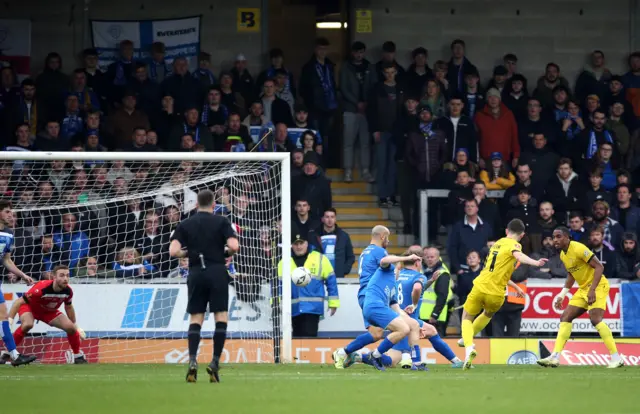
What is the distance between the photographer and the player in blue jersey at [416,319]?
15.8 m

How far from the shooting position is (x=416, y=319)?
1595 cm

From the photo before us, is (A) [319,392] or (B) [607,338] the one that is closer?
(A) [319,392]

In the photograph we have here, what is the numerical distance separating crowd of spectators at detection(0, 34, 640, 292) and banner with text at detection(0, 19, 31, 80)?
3.28 ft

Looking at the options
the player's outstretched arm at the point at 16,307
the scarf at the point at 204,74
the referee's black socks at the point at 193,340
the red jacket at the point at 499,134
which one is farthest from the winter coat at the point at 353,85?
the referee's black socks at the point at 193,340

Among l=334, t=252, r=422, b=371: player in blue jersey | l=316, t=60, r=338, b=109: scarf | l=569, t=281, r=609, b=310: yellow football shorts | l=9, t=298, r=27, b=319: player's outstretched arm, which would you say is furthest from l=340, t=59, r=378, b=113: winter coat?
l=9, t=298, r=27, b=319: player's outstretched arm

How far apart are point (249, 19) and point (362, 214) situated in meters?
4.64

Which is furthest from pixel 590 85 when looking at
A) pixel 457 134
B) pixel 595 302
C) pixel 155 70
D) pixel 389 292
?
pixel 389 292

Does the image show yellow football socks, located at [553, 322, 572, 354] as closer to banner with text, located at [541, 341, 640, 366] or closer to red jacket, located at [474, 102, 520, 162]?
banner with text, located at [541, 341, 640, 366]

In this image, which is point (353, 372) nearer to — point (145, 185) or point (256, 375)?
point (256, 375)

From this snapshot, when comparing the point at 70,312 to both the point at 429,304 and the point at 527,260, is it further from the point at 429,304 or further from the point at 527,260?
the point at 527,260

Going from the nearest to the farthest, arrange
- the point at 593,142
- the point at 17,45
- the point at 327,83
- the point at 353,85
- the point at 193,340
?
the point at 193,340
the point at 593,142
the point at 327,83
the point at 353,85
the point at 17,45

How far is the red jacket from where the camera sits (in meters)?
22.4

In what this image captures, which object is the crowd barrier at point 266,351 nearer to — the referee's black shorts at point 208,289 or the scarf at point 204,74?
the referee's black shorts at point 208,289

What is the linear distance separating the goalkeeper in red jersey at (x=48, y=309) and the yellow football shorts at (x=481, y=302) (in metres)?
5.16
